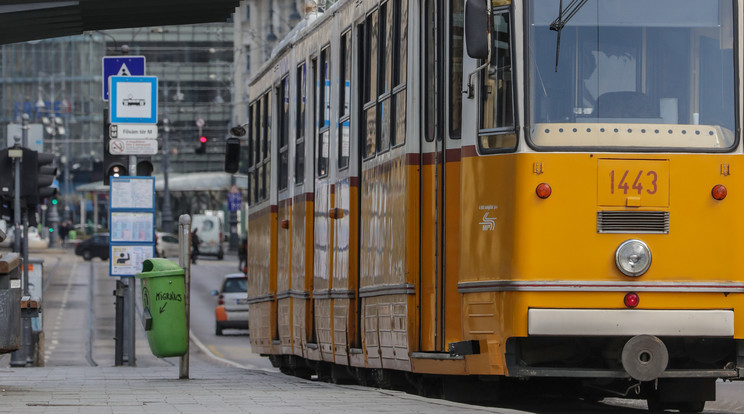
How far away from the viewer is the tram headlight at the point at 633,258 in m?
10.6

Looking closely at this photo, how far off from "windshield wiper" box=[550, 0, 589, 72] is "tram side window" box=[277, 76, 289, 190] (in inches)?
290

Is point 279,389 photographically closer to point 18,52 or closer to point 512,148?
point 512,148

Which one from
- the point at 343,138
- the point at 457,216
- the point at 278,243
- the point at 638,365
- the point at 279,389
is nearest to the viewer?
the point at 638,365

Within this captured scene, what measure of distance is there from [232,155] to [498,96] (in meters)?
10.6

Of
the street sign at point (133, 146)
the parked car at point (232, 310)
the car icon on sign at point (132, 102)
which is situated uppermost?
the car icon on sign at point (132, 102)

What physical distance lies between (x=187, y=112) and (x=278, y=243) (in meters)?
92.4

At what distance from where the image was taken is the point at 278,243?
1862 cm

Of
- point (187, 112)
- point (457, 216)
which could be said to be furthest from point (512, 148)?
point (187, 112)

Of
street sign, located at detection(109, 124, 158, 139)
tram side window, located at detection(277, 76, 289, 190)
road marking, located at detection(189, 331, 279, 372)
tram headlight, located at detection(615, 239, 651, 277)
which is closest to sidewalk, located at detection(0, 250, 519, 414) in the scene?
tram headlight, located at detection(615, 239, 651, 277)

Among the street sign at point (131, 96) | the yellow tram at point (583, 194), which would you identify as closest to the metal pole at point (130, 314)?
the street sign at point (131, 96)

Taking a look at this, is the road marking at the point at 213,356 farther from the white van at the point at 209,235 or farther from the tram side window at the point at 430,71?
the white van at the point at 209,235

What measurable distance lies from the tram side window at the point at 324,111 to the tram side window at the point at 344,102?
620 millimetres

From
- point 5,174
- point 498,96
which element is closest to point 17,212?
point 5,174

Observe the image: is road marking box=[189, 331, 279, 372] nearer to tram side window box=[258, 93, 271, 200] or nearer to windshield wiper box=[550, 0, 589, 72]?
tram side window box=[258, 93, 271, 200]
